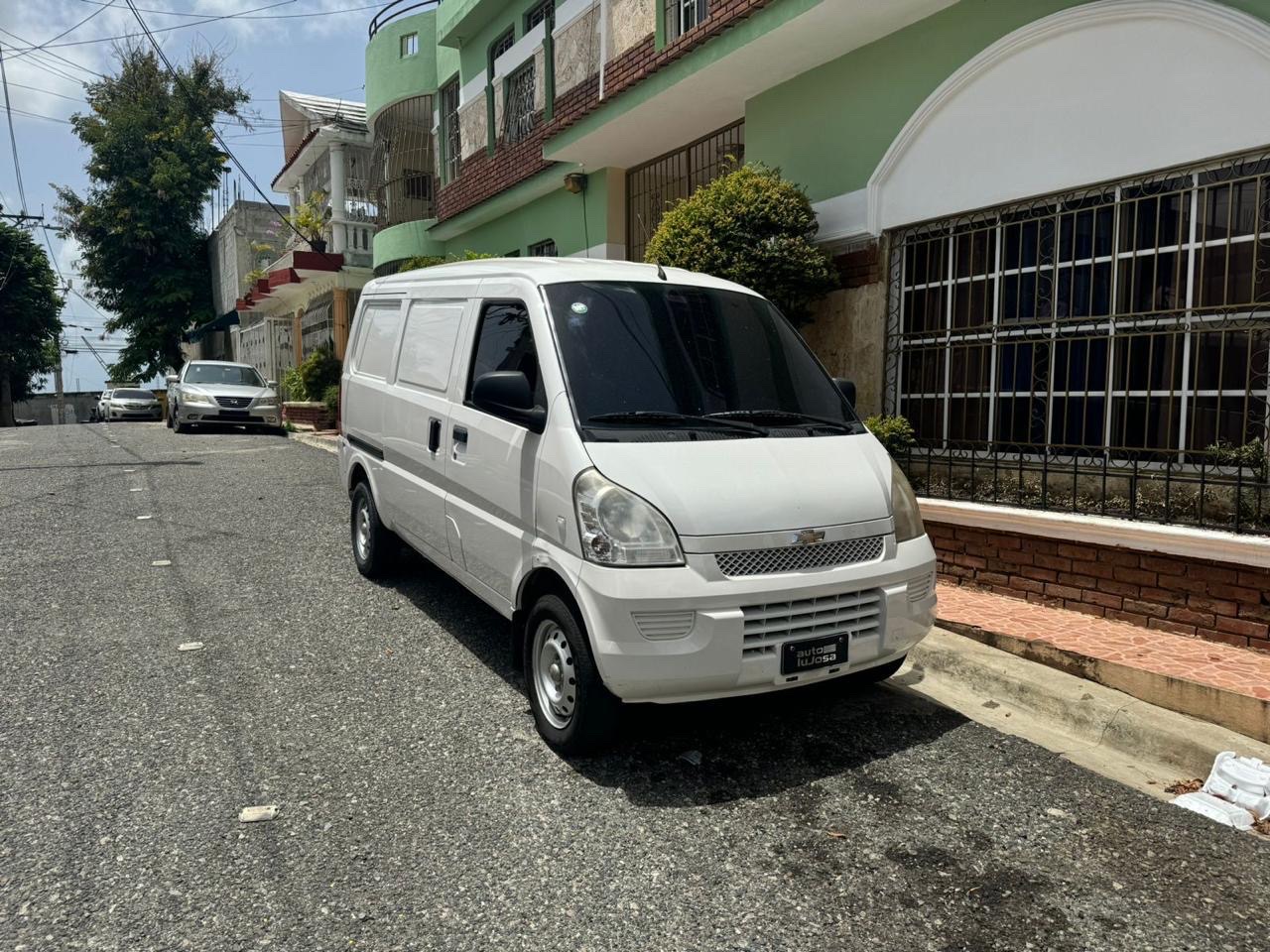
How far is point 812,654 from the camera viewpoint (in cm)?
359

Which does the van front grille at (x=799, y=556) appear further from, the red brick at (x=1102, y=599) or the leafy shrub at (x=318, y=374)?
the leafy shrub at (x=318, y=374)

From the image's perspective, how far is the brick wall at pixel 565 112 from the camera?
323 inches

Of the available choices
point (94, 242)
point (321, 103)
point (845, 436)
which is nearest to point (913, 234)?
point (845, 436)

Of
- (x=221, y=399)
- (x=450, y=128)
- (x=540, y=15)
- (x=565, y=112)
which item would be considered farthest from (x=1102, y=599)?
(x=221, y=399)

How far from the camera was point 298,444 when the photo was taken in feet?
51.8

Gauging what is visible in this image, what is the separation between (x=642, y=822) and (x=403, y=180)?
743 inches

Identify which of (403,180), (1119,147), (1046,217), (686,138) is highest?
(403,180)

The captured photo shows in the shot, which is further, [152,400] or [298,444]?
[152,400]

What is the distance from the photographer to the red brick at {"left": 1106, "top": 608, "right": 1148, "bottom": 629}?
16.7 feet

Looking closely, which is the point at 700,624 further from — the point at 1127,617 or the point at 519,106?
the point at 519,106

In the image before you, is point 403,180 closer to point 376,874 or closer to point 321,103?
point 321,103

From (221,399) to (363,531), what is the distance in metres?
13.1

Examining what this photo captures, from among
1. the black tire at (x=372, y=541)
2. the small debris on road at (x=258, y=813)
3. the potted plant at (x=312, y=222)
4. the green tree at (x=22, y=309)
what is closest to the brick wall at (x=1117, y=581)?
the black tire at (x=372, y=541)

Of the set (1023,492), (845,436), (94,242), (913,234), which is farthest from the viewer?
(94,242)
